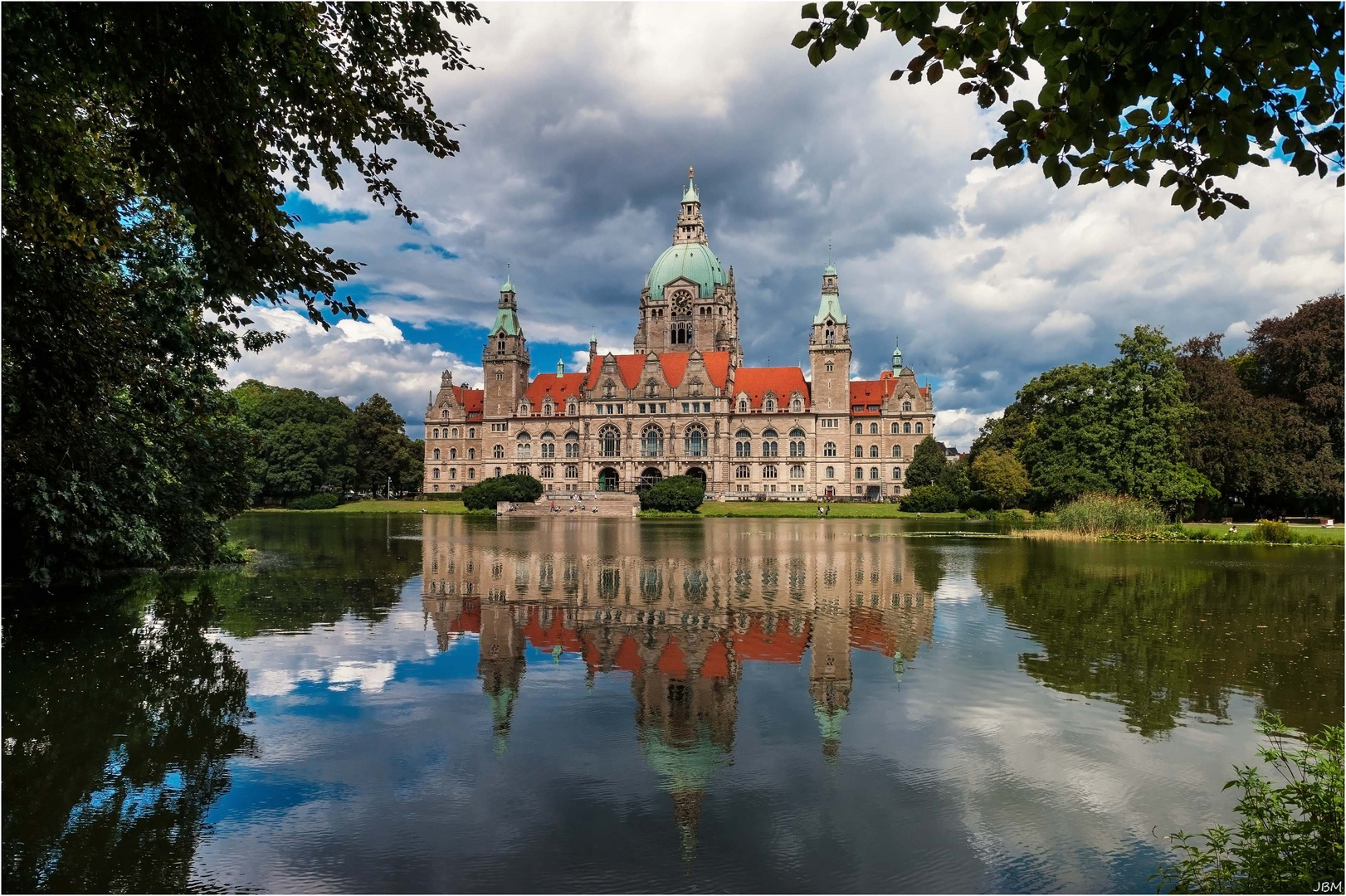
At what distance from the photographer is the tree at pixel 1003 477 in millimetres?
55312

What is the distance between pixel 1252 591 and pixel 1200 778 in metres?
14.5

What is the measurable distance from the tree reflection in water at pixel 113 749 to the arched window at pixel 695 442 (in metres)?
75.7

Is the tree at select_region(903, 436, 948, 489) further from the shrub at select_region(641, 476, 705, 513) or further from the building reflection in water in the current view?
the building reflection in water

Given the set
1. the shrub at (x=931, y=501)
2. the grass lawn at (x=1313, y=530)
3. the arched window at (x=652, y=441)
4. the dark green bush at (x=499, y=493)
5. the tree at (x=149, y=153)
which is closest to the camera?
the tree at (x=149, y=153)

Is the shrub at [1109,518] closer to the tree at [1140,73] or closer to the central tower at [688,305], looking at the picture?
the tree at [1140,73]

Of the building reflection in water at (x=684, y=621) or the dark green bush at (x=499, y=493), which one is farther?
the dark green bush at (x=499, y=493)

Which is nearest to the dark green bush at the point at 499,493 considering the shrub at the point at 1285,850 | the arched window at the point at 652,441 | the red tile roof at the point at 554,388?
the arched window at the point at 652,441

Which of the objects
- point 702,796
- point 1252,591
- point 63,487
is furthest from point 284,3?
point 1252,591

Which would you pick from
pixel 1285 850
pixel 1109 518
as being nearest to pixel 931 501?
pixel 1109 518

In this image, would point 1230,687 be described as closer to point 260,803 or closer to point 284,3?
point 260,803

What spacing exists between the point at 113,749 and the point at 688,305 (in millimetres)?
96070

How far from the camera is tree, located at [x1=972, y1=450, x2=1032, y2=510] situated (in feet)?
181

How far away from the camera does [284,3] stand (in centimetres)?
721

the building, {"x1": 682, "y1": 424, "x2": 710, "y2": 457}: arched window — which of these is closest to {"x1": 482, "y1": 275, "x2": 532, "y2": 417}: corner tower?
the building
